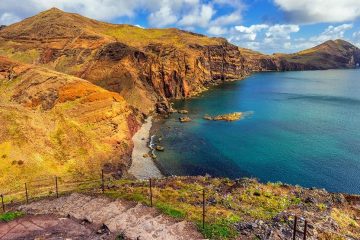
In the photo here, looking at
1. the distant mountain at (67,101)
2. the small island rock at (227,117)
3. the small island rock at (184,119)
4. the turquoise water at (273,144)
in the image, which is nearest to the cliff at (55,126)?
the distant mountain at (67,101)

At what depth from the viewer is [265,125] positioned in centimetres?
10819

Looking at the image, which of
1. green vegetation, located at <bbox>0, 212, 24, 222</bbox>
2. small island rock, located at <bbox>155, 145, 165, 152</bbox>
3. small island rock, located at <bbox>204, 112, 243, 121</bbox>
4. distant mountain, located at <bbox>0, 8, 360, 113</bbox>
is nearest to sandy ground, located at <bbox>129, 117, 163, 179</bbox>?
small island rock, located at <bbox>155, 145, 165, 152</bbox>

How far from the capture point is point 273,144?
3406 inches

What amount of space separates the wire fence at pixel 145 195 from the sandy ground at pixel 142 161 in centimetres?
1263

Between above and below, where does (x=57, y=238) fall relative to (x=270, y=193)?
above

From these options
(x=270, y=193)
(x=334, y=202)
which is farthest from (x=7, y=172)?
(x=334, y=202)

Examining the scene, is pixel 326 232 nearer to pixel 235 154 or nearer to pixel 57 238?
pixel 57 238

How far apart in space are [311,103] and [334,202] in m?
110

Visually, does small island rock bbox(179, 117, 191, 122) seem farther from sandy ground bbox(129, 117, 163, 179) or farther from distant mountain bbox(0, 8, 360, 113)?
sandy ground bbox(129, 117, 163, 179)

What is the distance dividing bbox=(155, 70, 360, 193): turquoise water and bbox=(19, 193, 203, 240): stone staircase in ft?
111

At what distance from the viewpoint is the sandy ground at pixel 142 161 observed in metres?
67.9

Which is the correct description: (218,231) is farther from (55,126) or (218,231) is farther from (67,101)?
(67,101)

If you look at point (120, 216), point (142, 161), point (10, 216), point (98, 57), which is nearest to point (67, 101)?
point (142, 161)

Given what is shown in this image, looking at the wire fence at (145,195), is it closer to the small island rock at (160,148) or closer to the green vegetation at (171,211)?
the green vegetation at (171,211)
